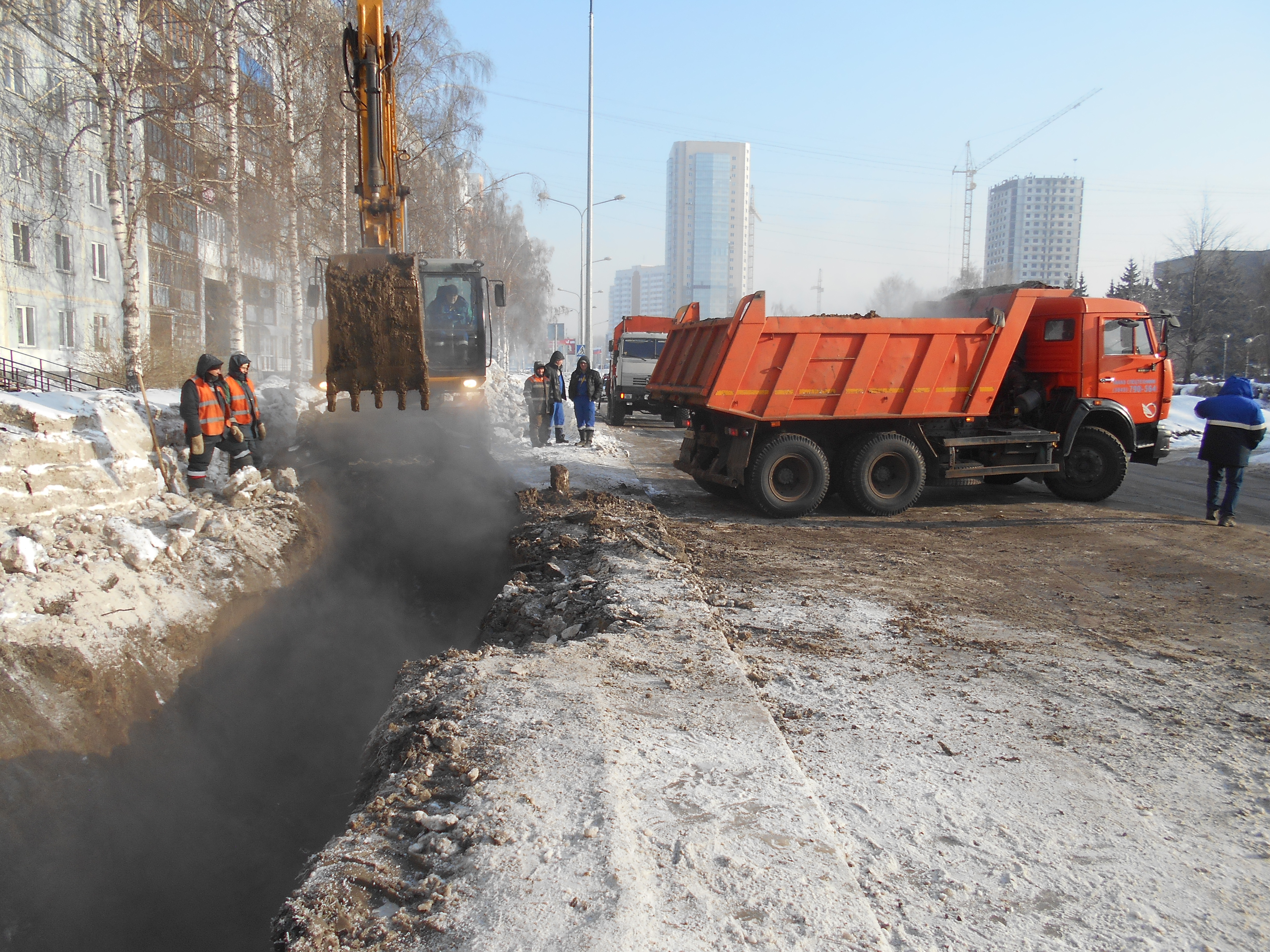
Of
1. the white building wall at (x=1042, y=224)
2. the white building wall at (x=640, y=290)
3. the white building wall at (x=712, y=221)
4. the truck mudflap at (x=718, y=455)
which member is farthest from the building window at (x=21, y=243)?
the white building wall at (x=640, y=290)

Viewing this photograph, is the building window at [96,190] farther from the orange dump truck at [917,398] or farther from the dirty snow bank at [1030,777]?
the dirty snow bank at [1030,777]

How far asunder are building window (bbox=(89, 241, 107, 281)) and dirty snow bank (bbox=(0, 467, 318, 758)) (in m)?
22.0

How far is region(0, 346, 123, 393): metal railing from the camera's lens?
12750 millimetres

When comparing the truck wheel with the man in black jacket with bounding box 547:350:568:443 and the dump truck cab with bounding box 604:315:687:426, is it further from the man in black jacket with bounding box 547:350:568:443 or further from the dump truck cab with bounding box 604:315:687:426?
the dump truck cab with bounding box 604:315:687:426

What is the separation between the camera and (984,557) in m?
7.23

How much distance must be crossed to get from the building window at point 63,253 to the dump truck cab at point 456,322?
15661 millimetres

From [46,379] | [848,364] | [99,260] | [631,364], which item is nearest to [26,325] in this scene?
[99,260]

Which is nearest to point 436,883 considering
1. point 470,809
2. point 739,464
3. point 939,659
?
point 470,809

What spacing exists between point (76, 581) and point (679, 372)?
6.48 metres

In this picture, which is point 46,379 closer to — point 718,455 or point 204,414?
point 204,414

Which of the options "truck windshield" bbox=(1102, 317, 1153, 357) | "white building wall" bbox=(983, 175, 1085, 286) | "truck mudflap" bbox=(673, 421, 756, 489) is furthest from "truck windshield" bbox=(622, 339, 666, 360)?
"white building wall" bbox=(983, 175, 1085, 286)

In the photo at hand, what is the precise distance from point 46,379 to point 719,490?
1360cm

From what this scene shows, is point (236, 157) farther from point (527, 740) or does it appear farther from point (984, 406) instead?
point (527, 740)

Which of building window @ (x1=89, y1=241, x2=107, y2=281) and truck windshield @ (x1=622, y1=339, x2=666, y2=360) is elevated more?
building window @ (x1=89, y1=241, x2=107, y2=281)
